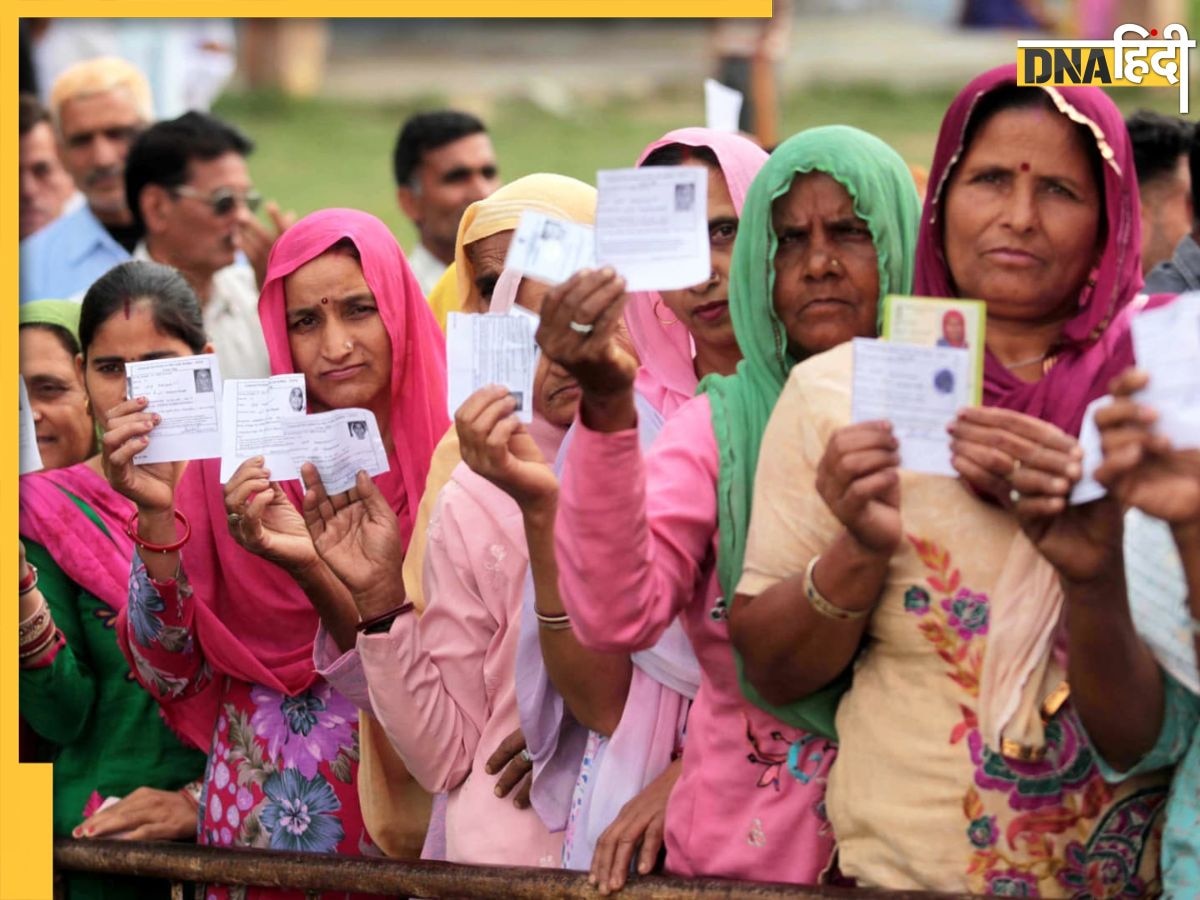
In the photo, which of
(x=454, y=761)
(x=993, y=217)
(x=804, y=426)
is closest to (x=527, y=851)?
(x=454, y=761)

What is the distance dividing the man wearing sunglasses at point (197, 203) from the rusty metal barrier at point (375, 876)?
302 centimetres

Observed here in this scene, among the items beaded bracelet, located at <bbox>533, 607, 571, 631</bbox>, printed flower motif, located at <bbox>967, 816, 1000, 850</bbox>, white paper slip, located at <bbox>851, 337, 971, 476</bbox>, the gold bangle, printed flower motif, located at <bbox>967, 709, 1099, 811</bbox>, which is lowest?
printed flower motif, located at <bbox>967, 816, 1000, 850</bbox>

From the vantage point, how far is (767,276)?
307 centimetres

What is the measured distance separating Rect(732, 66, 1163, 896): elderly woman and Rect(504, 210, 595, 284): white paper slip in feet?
1.25

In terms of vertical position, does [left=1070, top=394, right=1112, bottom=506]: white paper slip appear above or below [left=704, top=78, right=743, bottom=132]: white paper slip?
below

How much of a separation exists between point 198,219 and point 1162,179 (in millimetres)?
3261

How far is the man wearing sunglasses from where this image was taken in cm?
654

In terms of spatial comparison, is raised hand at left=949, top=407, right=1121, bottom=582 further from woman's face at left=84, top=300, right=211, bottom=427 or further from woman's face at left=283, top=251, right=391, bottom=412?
woman's face at left=84, top=300, right=211, bottom=427

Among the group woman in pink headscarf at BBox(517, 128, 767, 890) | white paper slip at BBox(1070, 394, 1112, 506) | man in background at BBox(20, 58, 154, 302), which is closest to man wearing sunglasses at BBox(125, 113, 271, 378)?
man in background at BBox(20, 58, 154, 302)

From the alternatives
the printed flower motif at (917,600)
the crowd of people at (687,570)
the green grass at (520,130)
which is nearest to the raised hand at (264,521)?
the crowd of people at (687,570)

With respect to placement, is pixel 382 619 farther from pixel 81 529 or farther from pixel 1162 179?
pixel 1162 179

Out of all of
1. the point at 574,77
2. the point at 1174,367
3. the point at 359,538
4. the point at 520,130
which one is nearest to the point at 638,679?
the point at 359,538

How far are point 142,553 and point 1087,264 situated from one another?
76.5 inches

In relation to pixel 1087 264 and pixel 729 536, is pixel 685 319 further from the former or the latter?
pixel 1087 264
